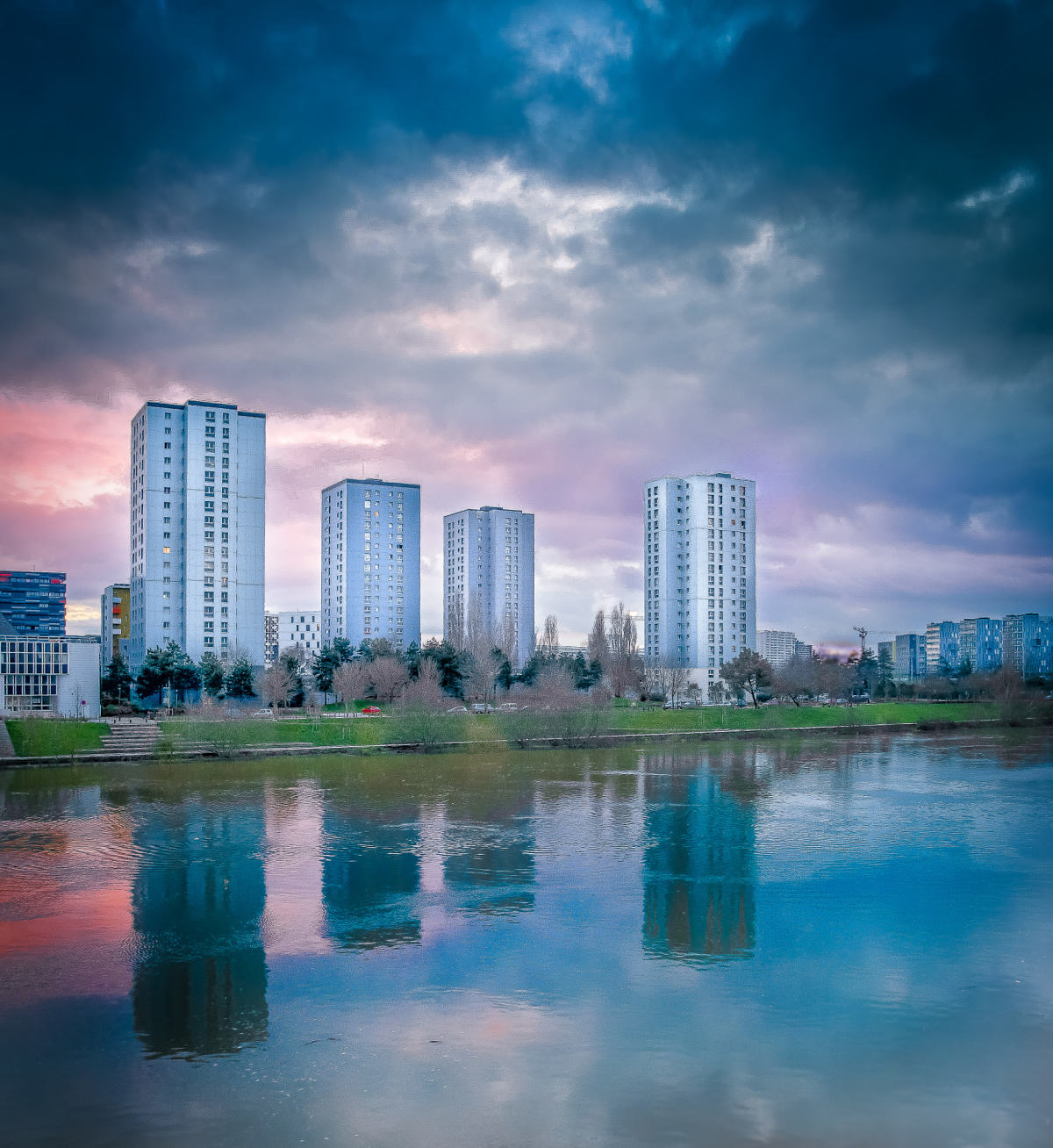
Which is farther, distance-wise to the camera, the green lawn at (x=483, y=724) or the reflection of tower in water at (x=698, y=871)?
the green lawn at (x=483, y=724)

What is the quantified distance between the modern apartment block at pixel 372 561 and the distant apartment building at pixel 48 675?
5898cm

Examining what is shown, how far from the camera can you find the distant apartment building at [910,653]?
169 m

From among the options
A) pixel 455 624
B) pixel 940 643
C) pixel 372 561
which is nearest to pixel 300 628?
pixel 372 561

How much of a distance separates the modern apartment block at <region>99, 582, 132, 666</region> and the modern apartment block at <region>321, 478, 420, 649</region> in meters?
24.2

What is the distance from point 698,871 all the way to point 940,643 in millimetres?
169189

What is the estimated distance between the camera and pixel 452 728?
41406 millimetres

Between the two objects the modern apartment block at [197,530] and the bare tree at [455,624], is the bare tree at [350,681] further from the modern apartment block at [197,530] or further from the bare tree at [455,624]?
the modern apartment block at [197,530]

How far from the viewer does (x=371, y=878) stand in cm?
1602

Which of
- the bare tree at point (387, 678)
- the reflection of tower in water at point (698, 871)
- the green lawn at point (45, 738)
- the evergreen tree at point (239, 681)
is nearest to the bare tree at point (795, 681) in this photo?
the bare tree at point (387, 678)

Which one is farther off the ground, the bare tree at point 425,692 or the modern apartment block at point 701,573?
the modern apartment block at point 701,573

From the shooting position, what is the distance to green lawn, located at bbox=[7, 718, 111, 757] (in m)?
34.8

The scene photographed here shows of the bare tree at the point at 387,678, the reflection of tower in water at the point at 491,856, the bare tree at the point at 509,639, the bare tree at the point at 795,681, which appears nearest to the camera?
the reflection of tower in water at the point at 491,856

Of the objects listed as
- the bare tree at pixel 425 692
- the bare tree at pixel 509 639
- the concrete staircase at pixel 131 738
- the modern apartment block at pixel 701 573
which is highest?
the modern apartment block at pixel 701 573

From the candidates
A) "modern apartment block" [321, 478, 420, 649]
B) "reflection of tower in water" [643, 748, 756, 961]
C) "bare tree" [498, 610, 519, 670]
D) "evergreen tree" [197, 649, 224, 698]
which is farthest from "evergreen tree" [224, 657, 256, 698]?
"modern apartment block" [321, 478, 420, 649]
